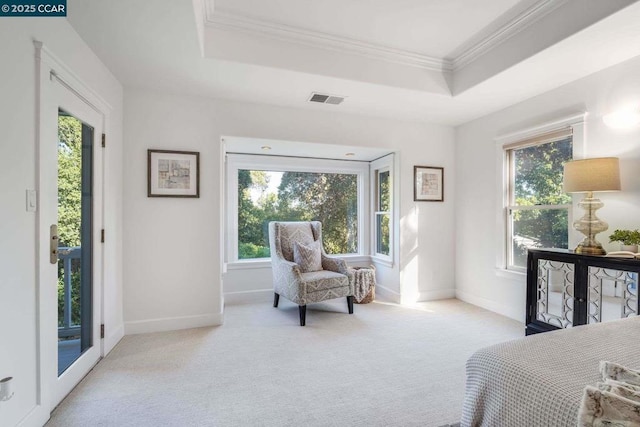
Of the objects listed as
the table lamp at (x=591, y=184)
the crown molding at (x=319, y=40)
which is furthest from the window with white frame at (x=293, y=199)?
the table lamp at (x=591, y=184)

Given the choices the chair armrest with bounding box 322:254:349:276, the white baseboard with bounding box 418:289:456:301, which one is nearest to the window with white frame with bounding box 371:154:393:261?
the white baseboard with bounding box 418:289:456:301

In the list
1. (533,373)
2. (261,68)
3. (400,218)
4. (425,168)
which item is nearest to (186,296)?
(261,68)

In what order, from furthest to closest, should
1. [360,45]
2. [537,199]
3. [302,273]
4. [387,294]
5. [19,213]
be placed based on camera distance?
[387,294] < [302,273] < [537,199] < [360,45] < [19,213]

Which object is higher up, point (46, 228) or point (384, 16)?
point (384, 16)

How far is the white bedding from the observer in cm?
89

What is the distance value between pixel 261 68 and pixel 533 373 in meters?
2.60

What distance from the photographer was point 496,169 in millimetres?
3541

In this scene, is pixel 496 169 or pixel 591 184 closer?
pixel 591 184

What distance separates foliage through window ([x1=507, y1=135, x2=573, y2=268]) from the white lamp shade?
538mm

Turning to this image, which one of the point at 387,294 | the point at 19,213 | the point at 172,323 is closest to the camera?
the point at 19,213

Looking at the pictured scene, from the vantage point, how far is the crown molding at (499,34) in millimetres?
2229

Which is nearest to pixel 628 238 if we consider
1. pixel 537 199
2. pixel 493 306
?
pixel 537 199

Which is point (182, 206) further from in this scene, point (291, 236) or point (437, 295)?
point (437, 295)

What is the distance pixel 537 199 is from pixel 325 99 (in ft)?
8.01
